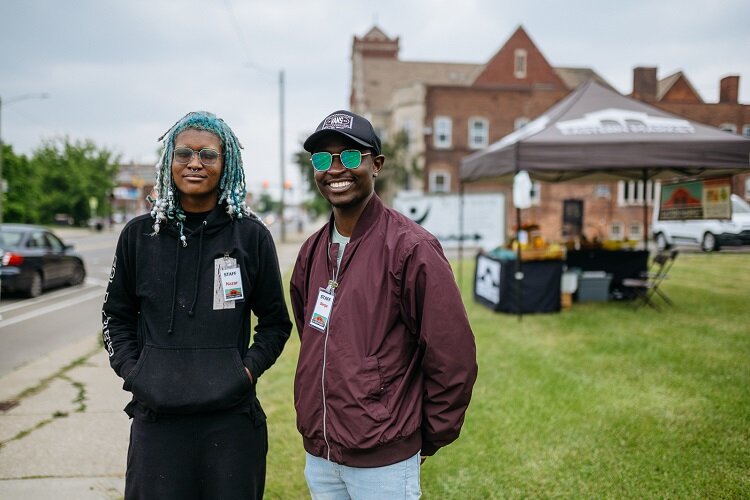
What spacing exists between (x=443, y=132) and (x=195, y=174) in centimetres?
3171

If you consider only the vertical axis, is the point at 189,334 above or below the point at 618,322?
above

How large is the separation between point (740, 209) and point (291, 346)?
58.3 ft

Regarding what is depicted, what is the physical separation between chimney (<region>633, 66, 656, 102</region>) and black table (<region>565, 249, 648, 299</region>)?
504 cm

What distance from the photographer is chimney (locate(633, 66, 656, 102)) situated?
12.9 metres

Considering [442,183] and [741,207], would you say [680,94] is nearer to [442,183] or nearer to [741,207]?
[741,207]

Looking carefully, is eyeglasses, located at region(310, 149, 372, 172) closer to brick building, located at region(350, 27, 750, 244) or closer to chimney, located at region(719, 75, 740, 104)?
chimney, located at region(719, 75, 740, 104)

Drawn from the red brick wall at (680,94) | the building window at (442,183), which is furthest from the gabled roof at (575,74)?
the red brick wall at (680,94)

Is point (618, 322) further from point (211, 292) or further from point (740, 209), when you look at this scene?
point (740, 209)

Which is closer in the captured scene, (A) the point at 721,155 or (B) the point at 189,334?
(B) the point at 189,334

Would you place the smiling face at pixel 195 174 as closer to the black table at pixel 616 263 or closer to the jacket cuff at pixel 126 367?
the jacket cuff at pixel 126 367

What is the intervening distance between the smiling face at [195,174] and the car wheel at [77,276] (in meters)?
11.9

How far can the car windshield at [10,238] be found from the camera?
10281 mm

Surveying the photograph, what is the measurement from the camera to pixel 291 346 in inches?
259

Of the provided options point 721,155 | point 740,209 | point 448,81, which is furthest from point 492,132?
point 721,155
